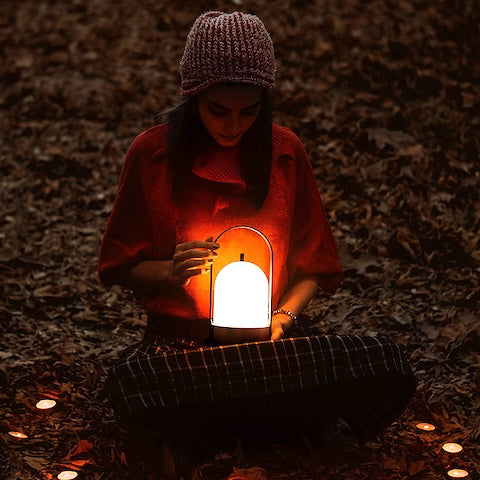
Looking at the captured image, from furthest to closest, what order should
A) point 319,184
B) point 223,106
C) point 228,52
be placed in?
point 319,184
point 223,106
point 228,52

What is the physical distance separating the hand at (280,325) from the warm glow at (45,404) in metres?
1.41

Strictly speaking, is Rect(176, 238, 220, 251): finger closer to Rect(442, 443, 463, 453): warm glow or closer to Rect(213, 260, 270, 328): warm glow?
Rect(213, 260, 270, 328): warm glow

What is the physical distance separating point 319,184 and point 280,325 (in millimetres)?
3438

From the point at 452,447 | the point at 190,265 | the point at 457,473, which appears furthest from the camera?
the point at 452,447

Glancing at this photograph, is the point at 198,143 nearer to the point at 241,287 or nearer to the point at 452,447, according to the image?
the point at 241,287

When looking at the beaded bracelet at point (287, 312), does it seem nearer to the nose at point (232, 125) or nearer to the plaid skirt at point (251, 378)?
the plaid skirt at point (251, 378)

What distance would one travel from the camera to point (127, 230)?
3.63 m

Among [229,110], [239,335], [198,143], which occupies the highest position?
[229,110]

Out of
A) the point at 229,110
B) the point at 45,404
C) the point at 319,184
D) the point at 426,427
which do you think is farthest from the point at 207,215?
the point at 319,184

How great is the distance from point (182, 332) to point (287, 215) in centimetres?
71

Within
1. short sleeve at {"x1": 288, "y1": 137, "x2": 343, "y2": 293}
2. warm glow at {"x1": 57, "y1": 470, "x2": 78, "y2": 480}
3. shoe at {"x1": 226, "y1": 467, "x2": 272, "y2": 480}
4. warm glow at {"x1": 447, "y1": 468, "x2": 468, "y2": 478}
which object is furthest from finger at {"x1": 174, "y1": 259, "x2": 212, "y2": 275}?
warm glow at {"x1": 447, "y1": 468, "x2": 468, "y2": 478}

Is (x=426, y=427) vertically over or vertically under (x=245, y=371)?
under

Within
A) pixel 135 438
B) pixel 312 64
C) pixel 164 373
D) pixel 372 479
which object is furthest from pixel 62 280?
pixel 312 64

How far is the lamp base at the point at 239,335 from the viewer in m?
3.32
